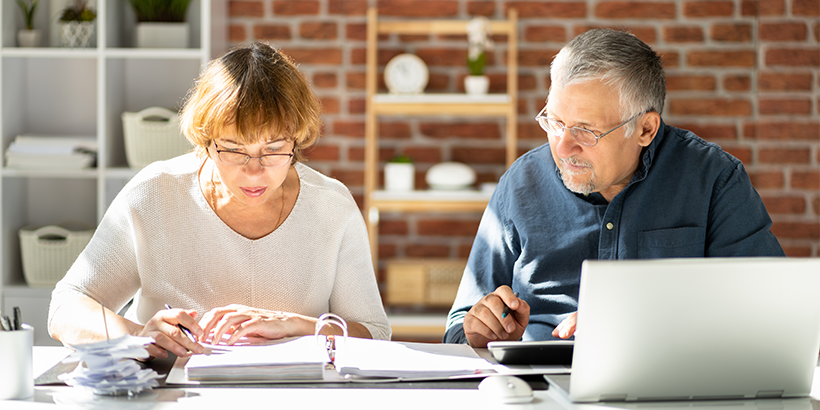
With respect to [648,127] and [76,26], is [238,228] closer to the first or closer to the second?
[648,127]

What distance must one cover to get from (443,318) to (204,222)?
5.04 feet

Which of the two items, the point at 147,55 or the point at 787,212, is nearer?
the point at 147,55

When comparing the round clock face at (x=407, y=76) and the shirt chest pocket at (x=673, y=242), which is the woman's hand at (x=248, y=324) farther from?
the round clock face at (x=407, y=76)

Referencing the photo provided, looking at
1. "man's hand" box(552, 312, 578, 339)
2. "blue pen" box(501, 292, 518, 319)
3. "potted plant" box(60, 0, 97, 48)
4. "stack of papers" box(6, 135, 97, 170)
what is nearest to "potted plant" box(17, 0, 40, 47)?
"potted plant" box(60, 0, 97, 48)

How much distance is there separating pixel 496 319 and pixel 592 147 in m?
0.43

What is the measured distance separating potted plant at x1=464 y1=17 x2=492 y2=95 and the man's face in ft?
4.60

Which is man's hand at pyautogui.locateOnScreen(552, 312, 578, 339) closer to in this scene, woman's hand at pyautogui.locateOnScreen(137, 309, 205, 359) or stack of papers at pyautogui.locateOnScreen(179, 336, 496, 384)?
stack of papers at pyautogui.locateOnScreen(179, 336, 496, 384)

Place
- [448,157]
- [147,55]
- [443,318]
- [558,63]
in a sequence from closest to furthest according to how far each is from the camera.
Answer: [558,63]
[147,55]
[443,318]
[448,157]

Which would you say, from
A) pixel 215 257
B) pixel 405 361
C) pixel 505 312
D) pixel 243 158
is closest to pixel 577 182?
pixel 505 312

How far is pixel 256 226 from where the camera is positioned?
162cm

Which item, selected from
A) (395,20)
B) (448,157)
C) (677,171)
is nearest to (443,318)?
(448,157)

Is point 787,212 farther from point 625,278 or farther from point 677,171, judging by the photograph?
point 625,278

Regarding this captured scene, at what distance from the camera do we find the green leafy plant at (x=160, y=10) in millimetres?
2836

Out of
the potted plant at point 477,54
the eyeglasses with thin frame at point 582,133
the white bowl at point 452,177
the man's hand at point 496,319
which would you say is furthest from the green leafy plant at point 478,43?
the man's hand at point 496,319
